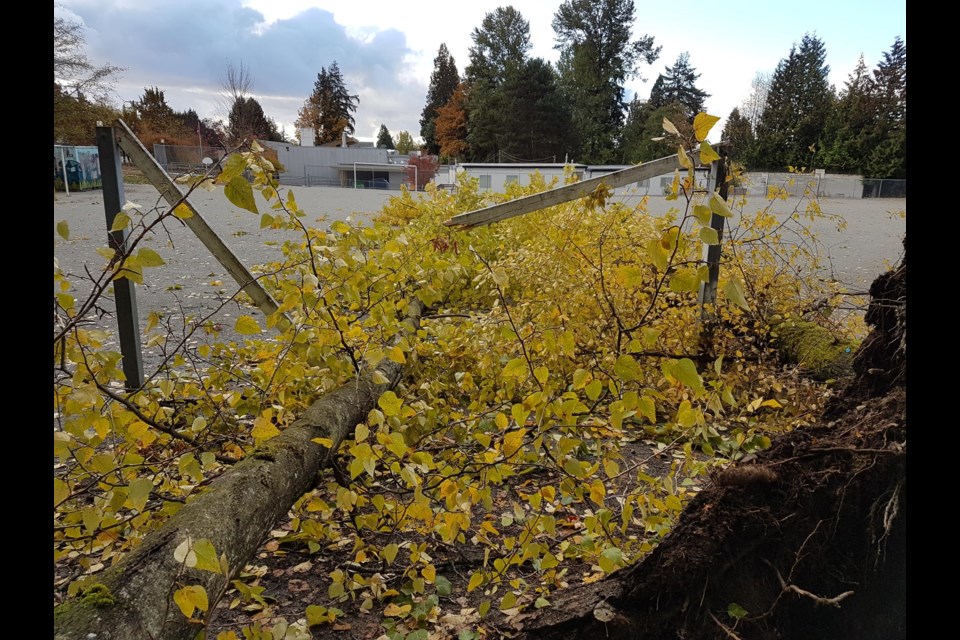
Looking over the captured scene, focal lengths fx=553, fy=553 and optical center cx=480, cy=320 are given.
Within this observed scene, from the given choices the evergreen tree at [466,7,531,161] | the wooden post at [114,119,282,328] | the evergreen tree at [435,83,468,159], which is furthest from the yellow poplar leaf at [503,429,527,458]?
the evergreen tree at [435,83,468,159]

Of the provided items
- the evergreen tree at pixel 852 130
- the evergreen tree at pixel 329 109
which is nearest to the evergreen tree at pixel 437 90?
the evergreen tree at pixel 329 109

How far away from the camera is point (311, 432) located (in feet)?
7.70

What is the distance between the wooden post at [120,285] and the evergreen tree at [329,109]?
46.1 m

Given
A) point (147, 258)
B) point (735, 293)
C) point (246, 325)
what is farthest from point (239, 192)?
point (735, 293)

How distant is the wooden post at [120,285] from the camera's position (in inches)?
126

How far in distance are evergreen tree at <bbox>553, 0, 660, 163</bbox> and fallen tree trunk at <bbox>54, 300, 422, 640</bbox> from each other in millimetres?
2415

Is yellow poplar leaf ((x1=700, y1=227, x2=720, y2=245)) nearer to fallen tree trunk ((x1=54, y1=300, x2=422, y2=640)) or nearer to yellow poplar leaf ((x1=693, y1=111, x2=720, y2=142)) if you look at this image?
yellow poplar leaf ((x1=693, y1=111, x2=720, y2=142))

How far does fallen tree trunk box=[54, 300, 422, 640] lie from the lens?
1203 mm

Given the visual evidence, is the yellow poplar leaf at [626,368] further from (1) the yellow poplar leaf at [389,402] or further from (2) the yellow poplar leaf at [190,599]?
(2) the yellow poplar leaf at [190,599]

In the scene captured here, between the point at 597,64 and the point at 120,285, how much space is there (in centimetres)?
1517

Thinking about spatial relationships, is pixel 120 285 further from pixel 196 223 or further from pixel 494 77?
pixel 494 77

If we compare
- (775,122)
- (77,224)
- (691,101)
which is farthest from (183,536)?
(691,101)
